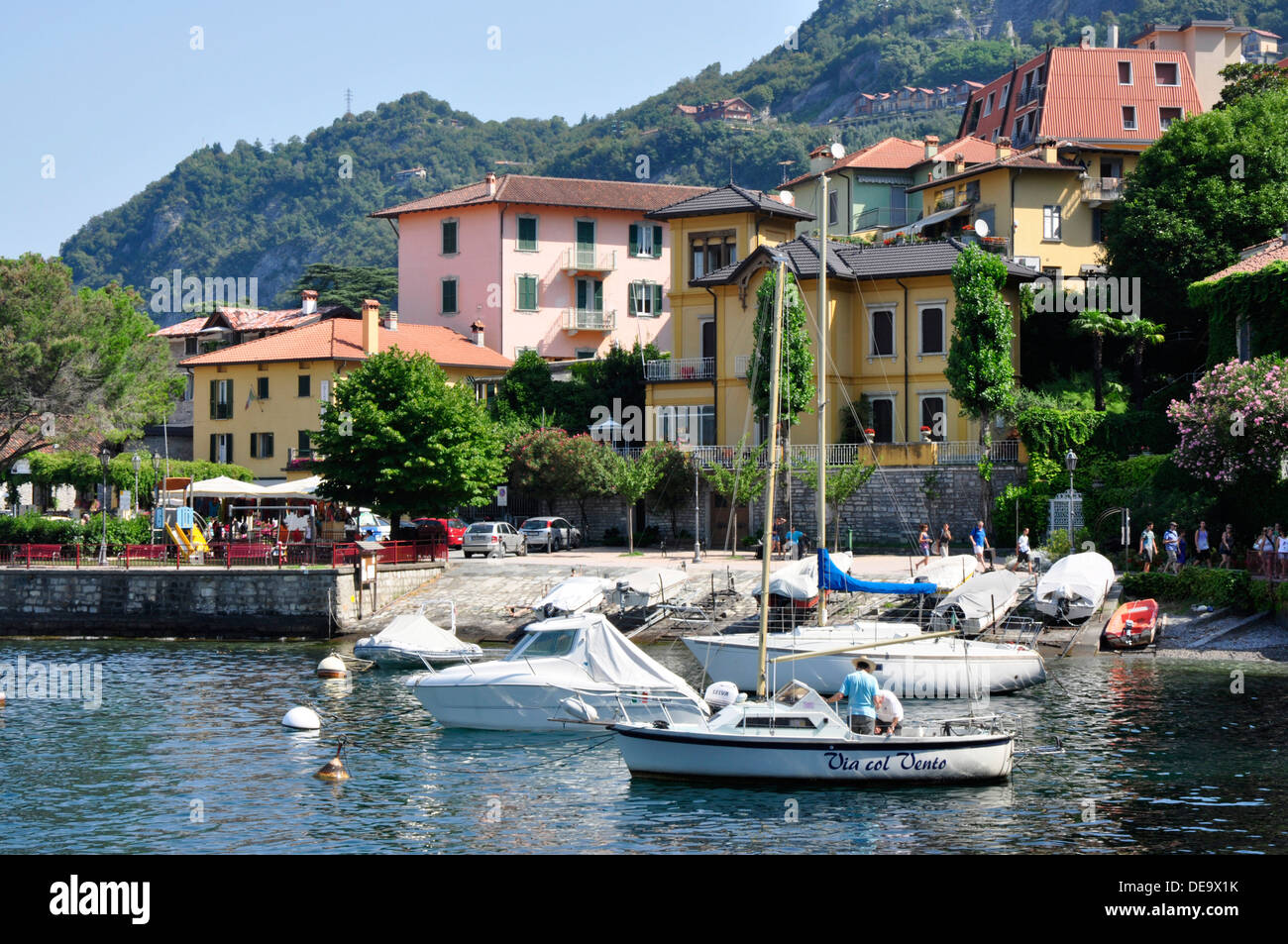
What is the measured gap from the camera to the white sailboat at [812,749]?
22500 millimetres

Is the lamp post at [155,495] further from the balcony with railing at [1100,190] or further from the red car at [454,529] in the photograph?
the balcony with railing at [1100,190]

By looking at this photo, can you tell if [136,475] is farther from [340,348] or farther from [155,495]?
[340,348]

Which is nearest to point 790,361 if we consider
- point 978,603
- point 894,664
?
point 978,603

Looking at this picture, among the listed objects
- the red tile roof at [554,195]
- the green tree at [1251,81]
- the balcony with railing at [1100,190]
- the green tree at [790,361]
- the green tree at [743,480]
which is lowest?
the green tree at [743,480]

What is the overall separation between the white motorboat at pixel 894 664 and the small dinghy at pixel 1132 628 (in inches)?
255

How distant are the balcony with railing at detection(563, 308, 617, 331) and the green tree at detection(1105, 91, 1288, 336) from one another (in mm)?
31336

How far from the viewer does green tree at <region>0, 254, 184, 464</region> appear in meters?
55.2

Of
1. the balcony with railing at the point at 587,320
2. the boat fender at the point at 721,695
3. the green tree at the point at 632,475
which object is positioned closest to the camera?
the boat fender at the point at 721,695

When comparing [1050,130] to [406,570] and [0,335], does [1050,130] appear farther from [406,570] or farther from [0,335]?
[0,335]

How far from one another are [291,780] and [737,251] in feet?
146

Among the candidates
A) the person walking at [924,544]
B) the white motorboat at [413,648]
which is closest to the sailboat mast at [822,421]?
the white motorboat at [413,648]

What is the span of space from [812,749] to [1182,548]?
78.3 feet

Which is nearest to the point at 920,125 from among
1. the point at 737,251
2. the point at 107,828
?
the point at 737,251

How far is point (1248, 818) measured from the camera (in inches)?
808
